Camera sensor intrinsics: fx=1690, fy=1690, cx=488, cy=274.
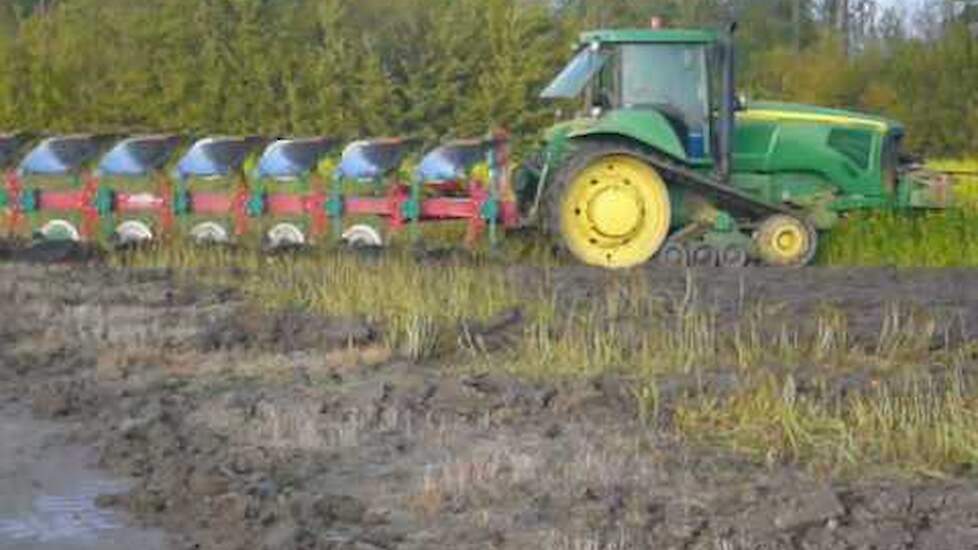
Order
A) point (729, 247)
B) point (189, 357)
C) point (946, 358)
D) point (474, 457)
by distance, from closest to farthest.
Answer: point (474, 457), point (946, 358), point (189, 357), point (729, 247)

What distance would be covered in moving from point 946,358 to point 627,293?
3239 millimetres

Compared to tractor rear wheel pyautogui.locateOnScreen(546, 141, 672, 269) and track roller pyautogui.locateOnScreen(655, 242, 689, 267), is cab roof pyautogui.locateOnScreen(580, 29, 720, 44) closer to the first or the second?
tractor rear wheel pyautogui.locateOnScreen(546, 141, 672, 269)

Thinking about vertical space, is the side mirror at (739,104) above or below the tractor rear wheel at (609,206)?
above

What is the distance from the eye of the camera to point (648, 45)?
15898 millimetres

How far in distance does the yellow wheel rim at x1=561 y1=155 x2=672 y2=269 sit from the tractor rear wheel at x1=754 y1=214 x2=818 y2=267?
3.02 ft

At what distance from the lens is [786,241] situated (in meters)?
15.8

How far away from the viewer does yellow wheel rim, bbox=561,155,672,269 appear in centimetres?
1557

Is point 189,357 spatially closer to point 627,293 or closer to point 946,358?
point 627,293

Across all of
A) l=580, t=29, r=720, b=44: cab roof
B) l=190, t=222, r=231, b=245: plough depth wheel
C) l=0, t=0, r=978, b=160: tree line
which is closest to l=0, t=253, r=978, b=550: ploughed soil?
l=580, t=29, r=720, b=44: cab roof

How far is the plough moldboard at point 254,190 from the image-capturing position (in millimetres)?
16625

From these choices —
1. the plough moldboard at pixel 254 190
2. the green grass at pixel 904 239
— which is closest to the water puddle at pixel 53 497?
the plough moldboard at pixel 254 190

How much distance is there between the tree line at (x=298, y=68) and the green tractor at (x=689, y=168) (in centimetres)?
1122

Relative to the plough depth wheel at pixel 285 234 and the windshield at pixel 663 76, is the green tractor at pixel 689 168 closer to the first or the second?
the windshield at pixel 663 76

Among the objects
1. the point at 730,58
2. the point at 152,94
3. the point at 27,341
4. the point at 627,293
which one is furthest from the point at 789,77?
the point at 27,341
